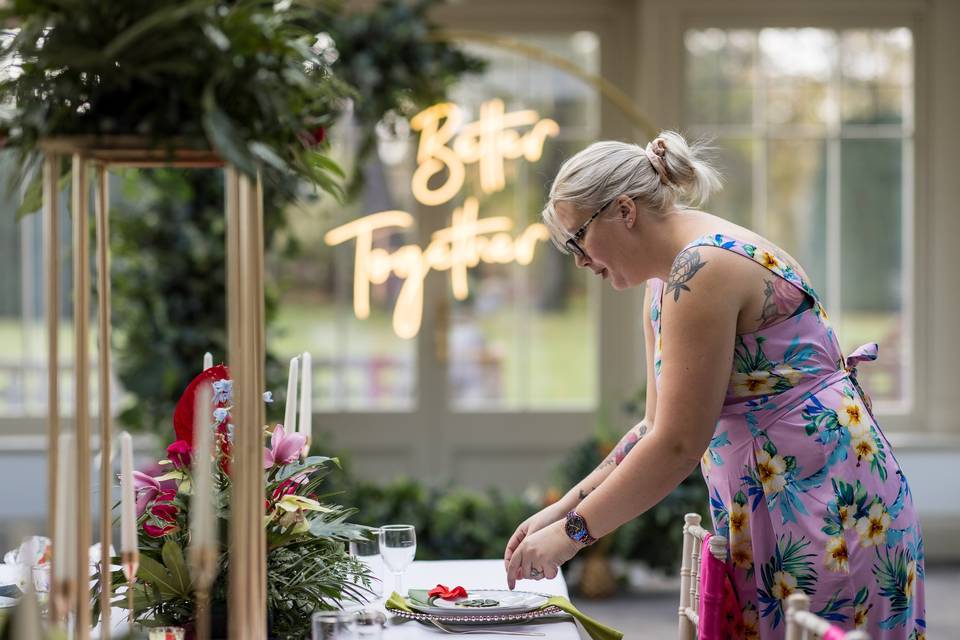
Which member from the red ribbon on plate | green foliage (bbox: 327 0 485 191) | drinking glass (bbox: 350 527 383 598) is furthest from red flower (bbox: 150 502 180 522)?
green foliage (bbox: 327 0 485 191)

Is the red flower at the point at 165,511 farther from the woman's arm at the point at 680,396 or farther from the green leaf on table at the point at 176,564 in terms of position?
the woman's arm at the point at 680,396

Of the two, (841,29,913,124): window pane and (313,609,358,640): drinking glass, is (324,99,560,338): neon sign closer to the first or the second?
(841,29,913,124): window pane

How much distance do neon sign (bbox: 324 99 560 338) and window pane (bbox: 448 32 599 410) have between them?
0.27 feet

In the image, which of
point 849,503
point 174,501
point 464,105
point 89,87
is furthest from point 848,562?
point 464,105

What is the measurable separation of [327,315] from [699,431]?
351cm

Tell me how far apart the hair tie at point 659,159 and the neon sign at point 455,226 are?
9.87 ft

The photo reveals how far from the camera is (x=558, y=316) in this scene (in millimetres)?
4953

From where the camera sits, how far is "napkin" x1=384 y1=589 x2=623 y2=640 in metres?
1.54

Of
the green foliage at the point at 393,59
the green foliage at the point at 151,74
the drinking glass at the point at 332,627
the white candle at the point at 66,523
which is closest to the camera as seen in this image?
the white candle at the point at 66,523

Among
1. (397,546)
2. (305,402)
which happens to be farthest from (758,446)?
(305,402)

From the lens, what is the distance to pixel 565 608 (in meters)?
1.59

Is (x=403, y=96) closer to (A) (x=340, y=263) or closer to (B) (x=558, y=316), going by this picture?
(A) (x=340, y=263)

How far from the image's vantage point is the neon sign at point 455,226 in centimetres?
472

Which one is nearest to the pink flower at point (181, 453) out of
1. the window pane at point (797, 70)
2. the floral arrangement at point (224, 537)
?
the floral arrangement at point (224, 537)
